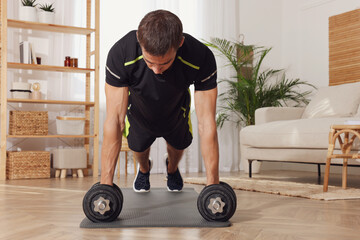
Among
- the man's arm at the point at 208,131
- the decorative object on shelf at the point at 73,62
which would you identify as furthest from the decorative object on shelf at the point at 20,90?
the man's arm at the point at 208,131

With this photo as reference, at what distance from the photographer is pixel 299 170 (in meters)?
5.43

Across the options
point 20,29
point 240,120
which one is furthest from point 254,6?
point 20,29

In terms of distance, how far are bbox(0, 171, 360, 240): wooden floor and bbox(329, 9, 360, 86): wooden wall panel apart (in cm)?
273

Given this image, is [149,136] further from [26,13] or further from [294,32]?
[294,32]

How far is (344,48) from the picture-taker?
Answer: 5.03 metres

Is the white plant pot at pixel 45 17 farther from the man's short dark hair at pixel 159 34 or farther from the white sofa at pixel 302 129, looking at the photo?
the man's short dark hair at pixel 159 34

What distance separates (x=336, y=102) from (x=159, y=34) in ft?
9.46

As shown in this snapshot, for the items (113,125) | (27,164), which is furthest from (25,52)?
(113,125)

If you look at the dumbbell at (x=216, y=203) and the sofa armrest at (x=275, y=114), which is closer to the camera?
the dumbbell at (x=216, y=203)

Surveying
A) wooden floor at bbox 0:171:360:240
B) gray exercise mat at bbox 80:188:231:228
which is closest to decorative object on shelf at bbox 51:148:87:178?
wooden floor at bbox 0:171:360:240

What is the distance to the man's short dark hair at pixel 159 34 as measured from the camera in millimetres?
1501

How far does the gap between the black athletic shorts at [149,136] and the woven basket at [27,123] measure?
6.76 feet

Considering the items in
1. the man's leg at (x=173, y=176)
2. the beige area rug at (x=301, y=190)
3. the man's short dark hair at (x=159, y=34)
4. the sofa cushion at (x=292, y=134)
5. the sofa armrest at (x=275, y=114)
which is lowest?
the beige area rug at (x=301, y=190)

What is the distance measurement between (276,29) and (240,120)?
1.45 m
